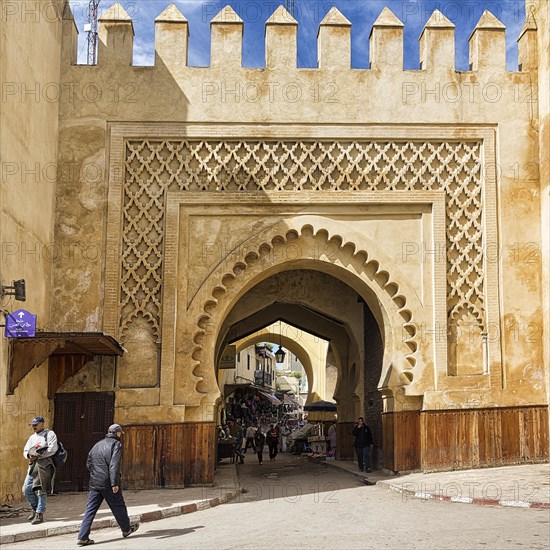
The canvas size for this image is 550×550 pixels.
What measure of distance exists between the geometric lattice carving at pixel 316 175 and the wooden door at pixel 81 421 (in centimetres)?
239

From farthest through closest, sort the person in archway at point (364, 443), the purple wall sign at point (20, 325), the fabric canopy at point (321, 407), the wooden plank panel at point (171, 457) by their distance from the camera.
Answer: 1. the fabric canopy at point (321, 407)
2. the person in archway at point (364, 443)
3. the wooden plank panel at point (171, 457)
4. the purple wall sign at point (20, 325)

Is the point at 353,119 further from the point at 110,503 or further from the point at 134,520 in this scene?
the point at 110,503

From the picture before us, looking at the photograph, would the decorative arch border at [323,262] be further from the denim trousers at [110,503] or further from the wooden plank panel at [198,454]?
the denim trousers at [110,503]

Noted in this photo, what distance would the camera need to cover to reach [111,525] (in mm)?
9430

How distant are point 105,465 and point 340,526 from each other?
8.35ft

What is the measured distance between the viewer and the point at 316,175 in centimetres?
1462

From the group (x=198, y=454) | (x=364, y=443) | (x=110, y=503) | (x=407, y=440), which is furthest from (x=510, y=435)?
(x=110, y=503)

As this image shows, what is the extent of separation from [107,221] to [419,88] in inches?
237

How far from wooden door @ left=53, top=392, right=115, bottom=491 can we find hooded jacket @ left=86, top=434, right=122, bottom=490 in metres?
5.09

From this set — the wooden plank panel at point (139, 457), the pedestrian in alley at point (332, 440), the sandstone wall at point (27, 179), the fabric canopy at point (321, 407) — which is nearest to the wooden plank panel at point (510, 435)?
the wooden plank panel at point (139, 457)

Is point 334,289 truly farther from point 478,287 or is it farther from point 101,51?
point 101,51

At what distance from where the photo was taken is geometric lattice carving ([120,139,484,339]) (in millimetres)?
14367

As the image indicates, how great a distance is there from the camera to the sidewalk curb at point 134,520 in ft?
28.4

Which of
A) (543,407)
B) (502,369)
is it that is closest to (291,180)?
(502,369)
